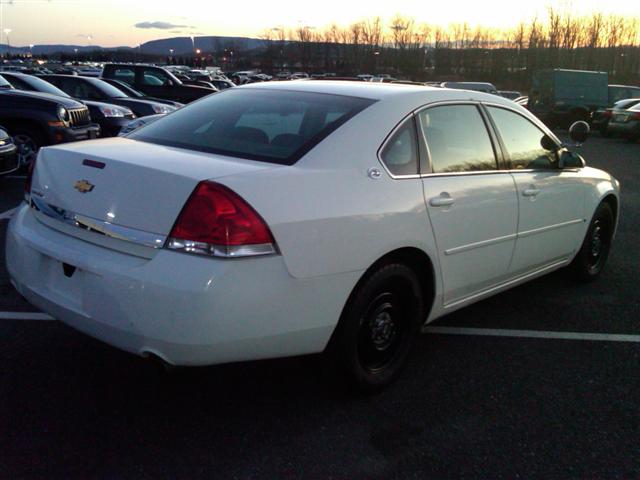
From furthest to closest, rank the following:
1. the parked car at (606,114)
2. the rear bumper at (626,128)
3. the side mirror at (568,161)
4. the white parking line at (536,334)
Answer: the parked car at (606,114) → the rear bumper at (626,128) → the side mirror at (568,161) → the white parking line at (536,334)

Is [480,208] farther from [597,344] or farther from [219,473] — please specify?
[219,473]

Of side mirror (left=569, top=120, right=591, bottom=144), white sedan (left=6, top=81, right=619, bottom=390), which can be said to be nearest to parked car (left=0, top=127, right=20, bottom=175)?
white sedan (left=6, top=81, right=619, bottom=390)

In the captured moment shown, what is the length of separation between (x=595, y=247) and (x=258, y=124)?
3.32 metres

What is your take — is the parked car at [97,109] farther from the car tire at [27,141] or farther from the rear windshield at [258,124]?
the rear windshield at [258,124]

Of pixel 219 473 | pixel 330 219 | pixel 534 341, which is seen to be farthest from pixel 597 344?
pixel 219 473

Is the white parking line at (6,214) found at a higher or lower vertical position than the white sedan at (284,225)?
lower

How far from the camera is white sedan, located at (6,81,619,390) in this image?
2582 millimetres

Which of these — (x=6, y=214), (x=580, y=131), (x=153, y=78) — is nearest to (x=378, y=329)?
(x=580, y=131)

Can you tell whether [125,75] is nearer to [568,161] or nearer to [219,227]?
[568,161]

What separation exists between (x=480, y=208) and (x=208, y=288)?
183 centimetres

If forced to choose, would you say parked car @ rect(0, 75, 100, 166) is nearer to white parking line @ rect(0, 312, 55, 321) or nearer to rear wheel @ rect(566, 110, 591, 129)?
white parking line @ rect(0, 312, 55, 321)

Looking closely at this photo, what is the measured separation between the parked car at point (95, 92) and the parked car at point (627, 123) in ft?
50.0

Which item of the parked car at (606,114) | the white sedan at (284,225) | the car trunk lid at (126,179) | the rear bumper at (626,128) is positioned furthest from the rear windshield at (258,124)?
the parked car at (606,114)

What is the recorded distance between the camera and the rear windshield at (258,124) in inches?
125
